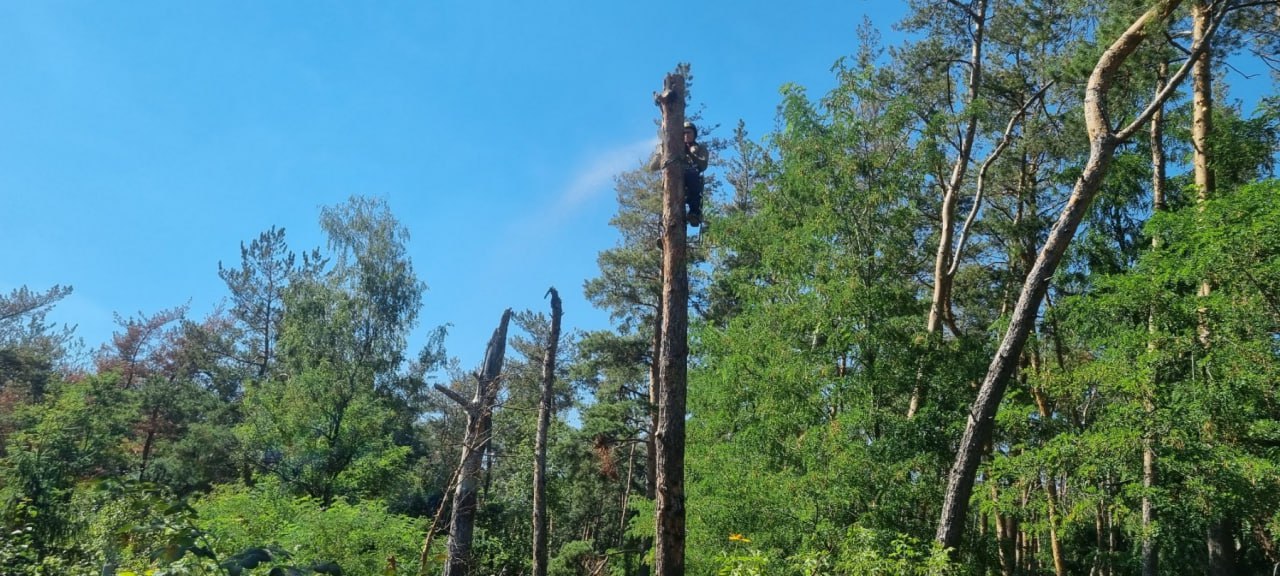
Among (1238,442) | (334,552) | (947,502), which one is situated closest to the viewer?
(947,502)

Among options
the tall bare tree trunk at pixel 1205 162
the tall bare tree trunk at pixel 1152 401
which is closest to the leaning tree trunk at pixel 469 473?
the tall bare tree trunk at pixel 1152 401

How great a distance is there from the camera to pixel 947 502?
297 inches

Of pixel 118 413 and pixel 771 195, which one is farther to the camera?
pixel 118 413

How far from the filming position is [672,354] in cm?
608

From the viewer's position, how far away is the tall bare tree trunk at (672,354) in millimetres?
5730

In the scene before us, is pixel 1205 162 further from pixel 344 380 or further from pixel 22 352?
pixel 22 352

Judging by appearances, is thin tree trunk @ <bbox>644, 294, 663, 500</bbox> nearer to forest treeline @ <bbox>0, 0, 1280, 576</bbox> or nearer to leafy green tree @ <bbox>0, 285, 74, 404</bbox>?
forest treeline @ <bbox>0, 0, 1280, 576</bbox>

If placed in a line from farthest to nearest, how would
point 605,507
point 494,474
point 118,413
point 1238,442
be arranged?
point 494,474
point 605,507
point 118,413
point 1238,442

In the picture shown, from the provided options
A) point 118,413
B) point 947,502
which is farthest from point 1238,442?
point 118,413

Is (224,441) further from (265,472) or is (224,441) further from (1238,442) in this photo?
(1238,442)

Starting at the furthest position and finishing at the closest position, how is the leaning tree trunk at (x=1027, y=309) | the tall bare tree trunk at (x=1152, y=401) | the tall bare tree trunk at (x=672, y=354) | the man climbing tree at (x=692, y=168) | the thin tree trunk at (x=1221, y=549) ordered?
the thin tree trunk at (x=1221, y=549) < the tall bare tree trunk at (x=1152, y=401) < the leaning tree trunk at (x=1027, y=309) < the man climbing tree at (x=692, y=168) < the tall bare tree trunk at (x=672, y=354)

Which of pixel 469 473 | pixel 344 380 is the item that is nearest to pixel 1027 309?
pixel 469 473

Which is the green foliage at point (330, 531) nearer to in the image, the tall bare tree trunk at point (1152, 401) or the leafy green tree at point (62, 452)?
the leafy green tree at point (62, 452)

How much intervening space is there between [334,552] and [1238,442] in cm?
1232
